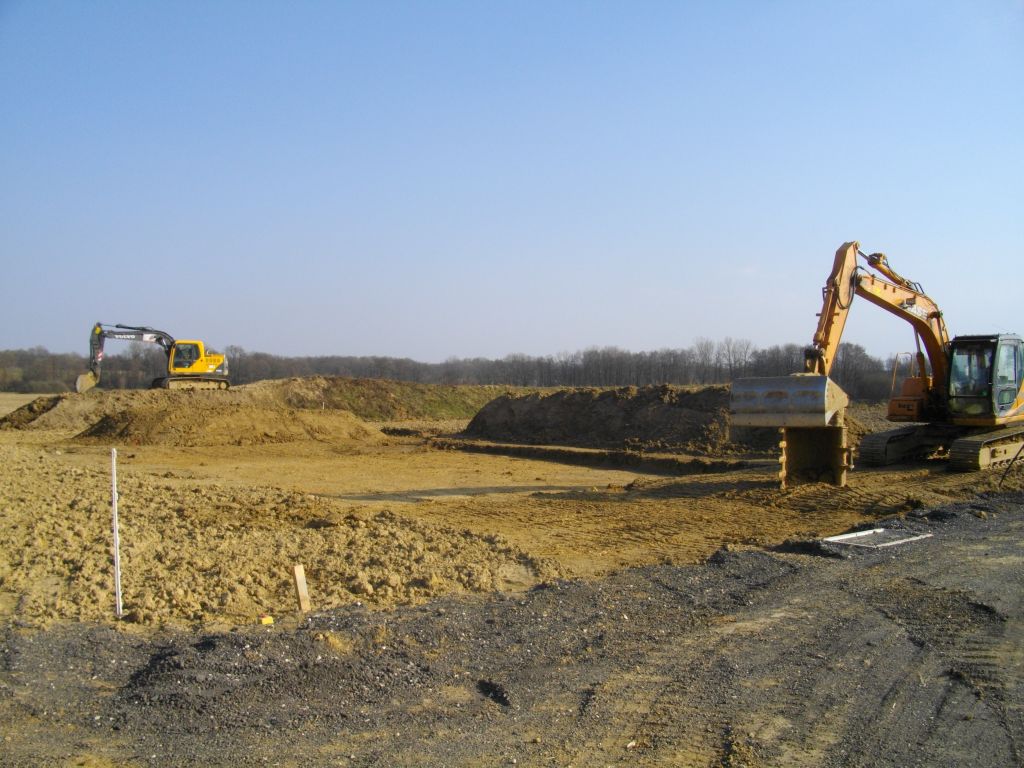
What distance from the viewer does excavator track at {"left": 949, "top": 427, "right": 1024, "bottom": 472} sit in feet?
50.1

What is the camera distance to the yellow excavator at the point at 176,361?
106 ft

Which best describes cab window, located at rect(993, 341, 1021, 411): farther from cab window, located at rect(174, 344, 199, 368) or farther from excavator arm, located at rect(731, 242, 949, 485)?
cab window, located at rect(174, 344, 199, 368)

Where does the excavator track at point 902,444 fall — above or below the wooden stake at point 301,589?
above

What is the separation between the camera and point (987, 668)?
5531 mm

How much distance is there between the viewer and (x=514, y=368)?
275ft

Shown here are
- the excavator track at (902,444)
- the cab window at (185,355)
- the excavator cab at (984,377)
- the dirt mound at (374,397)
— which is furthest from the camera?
the dirt mound at (374,397)

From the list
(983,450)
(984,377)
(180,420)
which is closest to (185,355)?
(180,420)

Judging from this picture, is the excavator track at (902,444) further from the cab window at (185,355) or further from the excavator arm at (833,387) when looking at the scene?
the cab window at (185,355)

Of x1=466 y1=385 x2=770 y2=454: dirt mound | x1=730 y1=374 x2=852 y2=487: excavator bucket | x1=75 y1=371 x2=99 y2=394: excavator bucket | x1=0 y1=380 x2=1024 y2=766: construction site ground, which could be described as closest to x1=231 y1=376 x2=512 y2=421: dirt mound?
x1=75 y1=371 x2=99 y2=394: excavator bucket

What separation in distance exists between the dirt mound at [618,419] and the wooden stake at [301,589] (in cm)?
1735

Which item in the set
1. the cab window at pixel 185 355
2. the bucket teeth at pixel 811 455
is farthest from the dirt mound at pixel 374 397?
the bucket teeth at pixel 811 455

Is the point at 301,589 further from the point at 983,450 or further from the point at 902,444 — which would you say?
the point at 902,444

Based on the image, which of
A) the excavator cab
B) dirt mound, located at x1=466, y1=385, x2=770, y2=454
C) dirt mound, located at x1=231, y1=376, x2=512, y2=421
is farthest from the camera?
dirt mound, located at x1=231, y1=376, x2=512, y2=421

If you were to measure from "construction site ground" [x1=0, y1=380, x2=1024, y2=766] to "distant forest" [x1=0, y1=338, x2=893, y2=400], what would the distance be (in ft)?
118
